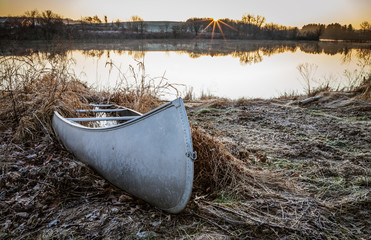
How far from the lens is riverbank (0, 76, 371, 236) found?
2428mm

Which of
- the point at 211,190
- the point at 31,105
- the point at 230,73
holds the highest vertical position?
the point at 230,73

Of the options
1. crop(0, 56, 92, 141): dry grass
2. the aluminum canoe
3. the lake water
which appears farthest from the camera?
the lake water

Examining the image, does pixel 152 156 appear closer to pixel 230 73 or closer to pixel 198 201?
pixel 198 201

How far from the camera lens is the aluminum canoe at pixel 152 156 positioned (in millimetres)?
2336

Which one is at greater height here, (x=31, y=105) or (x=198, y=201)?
(x=31, y=105)

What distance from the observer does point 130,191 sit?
9.43ft

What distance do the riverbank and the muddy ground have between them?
10 millimetres

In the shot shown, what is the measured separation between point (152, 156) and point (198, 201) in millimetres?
773

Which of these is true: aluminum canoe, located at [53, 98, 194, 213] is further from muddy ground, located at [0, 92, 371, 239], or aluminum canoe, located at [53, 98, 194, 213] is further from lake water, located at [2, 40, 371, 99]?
lake water, located at [2, 40, 371, 99]

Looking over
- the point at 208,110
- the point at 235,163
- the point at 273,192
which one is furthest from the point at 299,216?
the point at 208,110

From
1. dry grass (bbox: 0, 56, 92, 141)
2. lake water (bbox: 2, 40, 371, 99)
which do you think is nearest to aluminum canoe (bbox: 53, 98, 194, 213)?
dry grass (bbox: 0, 56, 92, 141)

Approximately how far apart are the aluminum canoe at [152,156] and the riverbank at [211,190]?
220 mm

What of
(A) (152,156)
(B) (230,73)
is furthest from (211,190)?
(B) (230,73)

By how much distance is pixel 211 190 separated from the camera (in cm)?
313
